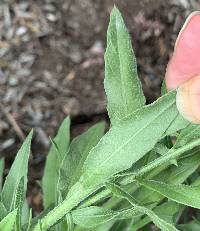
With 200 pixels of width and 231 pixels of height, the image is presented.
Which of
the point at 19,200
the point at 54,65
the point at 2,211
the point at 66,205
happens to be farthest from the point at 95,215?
the point at 54,65

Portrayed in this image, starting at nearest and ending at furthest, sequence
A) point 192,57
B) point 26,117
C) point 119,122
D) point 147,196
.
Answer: point 192,57
point 119,122
point 147,196
point 26,117

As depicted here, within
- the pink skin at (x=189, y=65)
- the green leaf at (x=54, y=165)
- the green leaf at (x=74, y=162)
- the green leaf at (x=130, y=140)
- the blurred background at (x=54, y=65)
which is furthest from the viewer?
the blurred background at (x=54, y=65)

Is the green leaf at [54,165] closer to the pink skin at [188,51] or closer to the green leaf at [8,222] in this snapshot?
the green leaf at [8,222]

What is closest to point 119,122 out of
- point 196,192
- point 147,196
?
point 196,192

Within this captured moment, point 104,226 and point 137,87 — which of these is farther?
point 104,226

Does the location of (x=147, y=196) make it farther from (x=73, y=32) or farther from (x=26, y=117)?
(x=73, y=32)

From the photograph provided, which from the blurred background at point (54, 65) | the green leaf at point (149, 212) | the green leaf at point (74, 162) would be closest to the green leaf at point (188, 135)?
the green leaf at point (149, 212)
